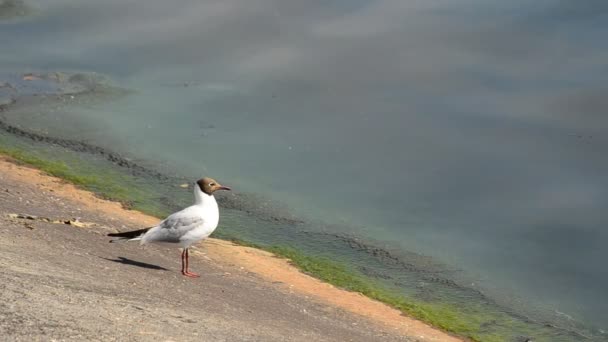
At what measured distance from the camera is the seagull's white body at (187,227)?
1320cm

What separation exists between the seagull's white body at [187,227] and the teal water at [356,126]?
5232 millimetres

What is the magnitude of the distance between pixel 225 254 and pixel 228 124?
7.46 metres

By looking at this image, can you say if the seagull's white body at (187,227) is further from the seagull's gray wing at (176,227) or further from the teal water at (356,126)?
the teal water at (356,126)

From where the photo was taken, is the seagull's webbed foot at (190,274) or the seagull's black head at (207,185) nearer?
the seagull's black head at (207,185)

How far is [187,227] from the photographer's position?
13.2 meters

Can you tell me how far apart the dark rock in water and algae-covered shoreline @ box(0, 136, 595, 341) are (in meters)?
12.1

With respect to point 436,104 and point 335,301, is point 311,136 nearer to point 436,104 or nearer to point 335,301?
point 436,104

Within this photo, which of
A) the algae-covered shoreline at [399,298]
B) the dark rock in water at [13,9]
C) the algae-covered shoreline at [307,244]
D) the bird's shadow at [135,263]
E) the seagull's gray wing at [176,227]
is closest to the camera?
the seagull's gray wing at [176,227]

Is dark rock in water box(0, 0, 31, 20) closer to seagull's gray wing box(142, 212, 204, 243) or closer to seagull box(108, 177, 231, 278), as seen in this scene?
seagull box(108, 177, 231, 278)

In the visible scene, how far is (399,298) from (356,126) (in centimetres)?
769

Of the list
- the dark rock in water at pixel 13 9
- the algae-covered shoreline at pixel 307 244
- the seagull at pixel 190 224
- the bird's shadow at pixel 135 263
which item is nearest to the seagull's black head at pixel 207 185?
the seagull at pixel 190 224

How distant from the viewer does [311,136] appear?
23.5 m

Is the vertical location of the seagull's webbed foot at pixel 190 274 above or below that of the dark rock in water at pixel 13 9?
below

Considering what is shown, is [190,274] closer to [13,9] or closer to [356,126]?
[356,126]
